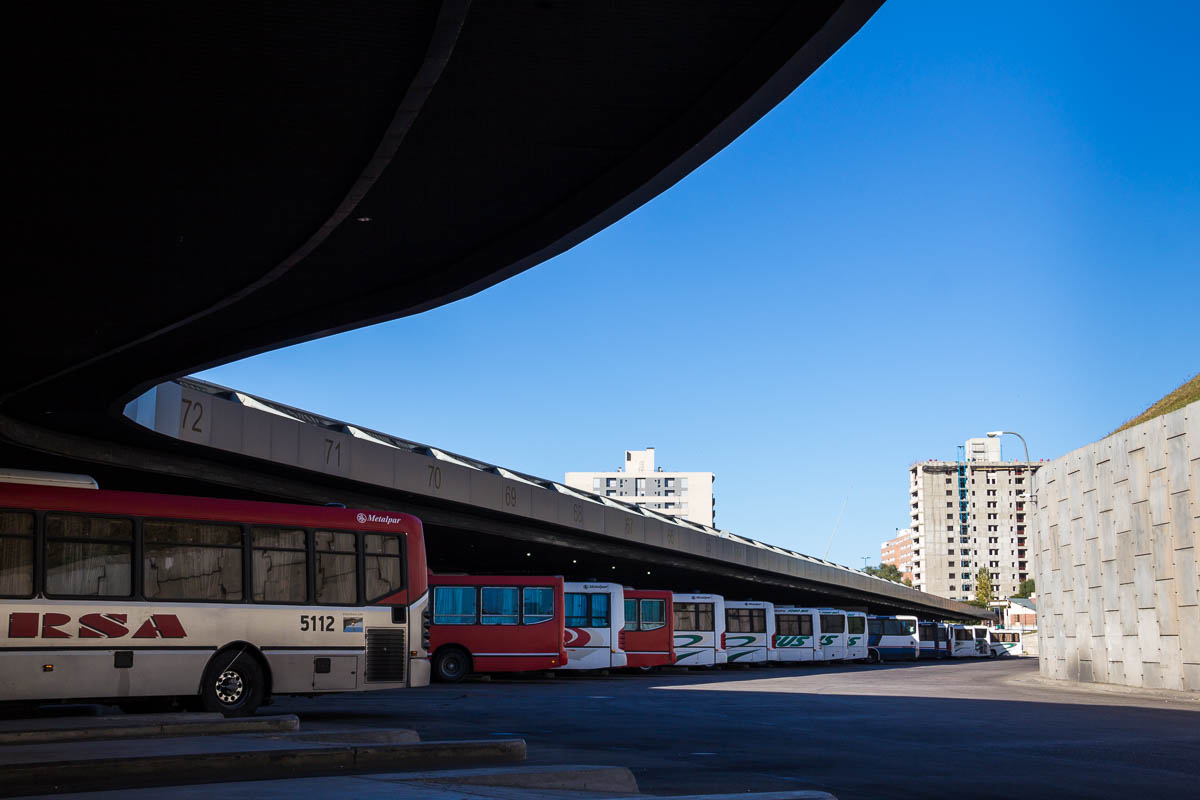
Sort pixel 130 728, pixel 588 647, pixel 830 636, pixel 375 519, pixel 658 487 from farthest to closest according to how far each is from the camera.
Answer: pixel 658 487, pixel 830 636, pixel 588 647, pixel 375 519, pixel 130 728

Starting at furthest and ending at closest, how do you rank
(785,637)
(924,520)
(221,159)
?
(924,520)
(785,637)
(221,159)

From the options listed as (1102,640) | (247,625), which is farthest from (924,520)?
(247,625)

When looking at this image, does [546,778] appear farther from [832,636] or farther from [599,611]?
[832,636]

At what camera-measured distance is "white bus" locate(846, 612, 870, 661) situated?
194ft

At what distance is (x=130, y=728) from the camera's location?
38.2 ft

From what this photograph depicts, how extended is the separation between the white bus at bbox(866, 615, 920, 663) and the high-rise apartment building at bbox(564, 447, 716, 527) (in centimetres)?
10558

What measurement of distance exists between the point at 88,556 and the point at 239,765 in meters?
7.76

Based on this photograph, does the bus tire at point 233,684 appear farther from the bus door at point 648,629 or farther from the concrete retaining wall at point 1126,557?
the bus door at point 648,629

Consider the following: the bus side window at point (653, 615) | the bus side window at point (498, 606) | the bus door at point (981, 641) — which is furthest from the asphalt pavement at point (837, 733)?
the bus door at point (981, 641)

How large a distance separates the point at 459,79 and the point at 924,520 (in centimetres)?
19718

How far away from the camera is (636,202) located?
1392 centimetres

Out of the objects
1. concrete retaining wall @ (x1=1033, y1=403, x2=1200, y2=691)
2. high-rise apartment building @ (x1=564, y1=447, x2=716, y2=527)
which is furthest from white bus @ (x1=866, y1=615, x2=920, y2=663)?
high-rise apartment building @ (x1=564, y1=447, x2=716, y2=527)

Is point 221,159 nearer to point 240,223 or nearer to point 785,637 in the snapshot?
point 240,223

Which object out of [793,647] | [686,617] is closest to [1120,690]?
[686,617]
